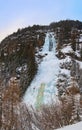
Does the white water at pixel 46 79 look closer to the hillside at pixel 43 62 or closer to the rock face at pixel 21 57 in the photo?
the hillside at pixel 43 62

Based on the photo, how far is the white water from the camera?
8143cm

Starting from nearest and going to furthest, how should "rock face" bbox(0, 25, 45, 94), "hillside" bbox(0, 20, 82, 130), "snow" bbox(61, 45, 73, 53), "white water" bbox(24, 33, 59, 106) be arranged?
"white water" bbox(24, 33, 59, 106), "hillside" bbox(0, 20, 82, 130), "rock face" bbox(0, 25, 45, 94), "snow" bbox(61, 45, 73, 53)

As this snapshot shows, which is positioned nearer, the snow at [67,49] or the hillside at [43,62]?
the hillside at [43,62]

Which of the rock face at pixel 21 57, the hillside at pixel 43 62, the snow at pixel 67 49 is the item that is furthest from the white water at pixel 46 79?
the snow at pixel 67 49

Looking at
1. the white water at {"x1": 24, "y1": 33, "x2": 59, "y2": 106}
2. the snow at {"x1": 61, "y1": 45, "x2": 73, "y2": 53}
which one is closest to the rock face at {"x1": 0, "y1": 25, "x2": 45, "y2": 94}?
the white water at {"x1": 24, "y1": 33, "x2": 59, "y2": 106}

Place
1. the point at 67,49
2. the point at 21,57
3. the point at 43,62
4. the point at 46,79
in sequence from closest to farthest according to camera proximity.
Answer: the point at 46,79
the point at 43,62
the point at 21,57
the point at 67,49

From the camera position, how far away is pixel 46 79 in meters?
89.6

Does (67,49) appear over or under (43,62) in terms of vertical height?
over

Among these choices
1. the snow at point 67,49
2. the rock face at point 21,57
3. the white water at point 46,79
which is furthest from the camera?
the snow at point 67,49

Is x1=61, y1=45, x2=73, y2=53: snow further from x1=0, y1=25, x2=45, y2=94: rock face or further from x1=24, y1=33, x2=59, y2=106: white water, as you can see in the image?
x1=0, y1=25, x2=45, y2=94: rock face

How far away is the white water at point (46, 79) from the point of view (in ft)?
267

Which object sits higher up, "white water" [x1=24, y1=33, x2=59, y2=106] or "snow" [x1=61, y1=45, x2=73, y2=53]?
"snow" [x1=61, y1=45, x2=73, y2=53]

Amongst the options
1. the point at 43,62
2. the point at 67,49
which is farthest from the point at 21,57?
the point at 67,49

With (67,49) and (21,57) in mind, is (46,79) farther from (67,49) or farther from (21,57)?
(67,49)
